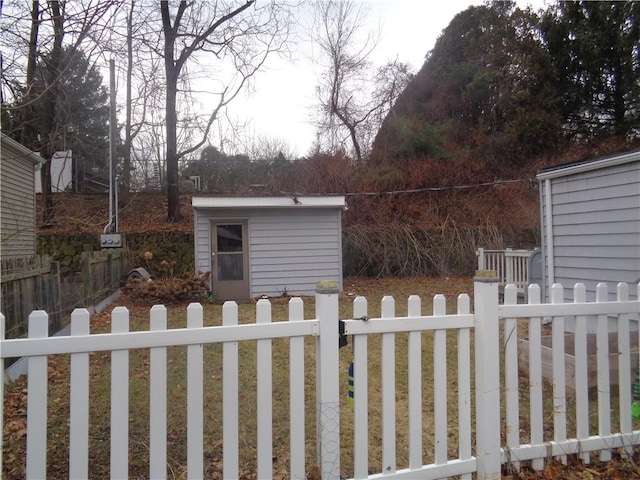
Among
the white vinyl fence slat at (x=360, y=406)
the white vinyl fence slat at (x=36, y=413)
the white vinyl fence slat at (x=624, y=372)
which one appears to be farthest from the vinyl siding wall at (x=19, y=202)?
the white vinyl fence slat at (x=624, y=372)

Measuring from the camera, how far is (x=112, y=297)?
30.7 ft

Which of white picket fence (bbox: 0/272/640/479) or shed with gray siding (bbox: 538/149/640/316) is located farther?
shed with gray siding (bbox: 538/149/640/316)

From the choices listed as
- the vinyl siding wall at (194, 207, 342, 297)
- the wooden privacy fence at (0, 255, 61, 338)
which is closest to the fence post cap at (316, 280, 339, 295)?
the wooden privacy fence at (0, 255, 61, 338)

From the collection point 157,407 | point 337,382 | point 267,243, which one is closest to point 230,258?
point 267,243

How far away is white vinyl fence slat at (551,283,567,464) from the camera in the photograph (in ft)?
8.34

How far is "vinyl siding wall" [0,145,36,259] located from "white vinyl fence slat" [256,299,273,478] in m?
9.23

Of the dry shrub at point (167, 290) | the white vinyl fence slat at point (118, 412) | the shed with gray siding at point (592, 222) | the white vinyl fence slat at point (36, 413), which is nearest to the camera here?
the white vinyl fence slat at point (36, 413)

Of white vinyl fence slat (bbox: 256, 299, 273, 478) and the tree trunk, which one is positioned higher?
the tree trunk

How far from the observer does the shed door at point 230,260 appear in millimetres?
10250

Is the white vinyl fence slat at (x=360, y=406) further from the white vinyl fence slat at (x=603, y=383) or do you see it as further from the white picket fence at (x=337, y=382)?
the white vinyl fence slat at (x=603, y=383)

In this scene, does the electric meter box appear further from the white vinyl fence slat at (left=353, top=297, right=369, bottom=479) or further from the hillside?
the white vinyl fence slat at (left=353, top=297, right=369, bottom=479)

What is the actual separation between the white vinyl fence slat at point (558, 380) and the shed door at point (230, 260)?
8.35 m

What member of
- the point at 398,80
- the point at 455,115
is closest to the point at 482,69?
the point at 455,115

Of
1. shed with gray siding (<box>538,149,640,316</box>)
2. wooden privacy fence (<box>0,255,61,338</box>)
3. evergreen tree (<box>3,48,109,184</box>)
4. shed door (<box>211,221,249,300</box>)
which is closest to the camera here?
evergreen tree (<box>3,48,109,184</box>)
